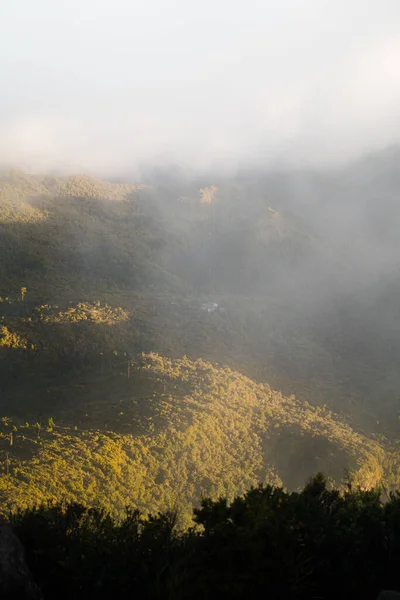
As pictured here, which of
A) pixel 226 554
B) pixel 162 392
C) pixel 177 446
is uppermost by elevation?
pixel 162 392

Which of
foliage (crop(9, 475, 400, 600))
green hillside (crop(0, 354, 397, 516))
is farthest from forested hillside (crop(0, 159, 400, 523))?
foliage (crop(9, 475, 400, 600))

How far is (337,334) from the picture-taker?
178 m

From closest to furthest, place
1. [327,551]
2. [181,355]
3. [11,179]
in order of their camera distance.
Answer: [327,551] → [181,355] → [11,179]

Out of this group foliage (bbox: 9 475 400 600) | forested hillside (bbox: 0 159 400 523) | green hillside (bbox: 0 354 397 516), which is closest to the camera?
foliage (bbox: 9 475 400 600)

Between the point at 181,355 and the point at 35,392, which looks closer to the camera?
the point at 35,392

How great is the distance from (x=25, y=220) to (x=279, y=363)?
339 ft

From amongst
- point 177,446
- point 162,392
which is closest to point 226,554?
point 177,446

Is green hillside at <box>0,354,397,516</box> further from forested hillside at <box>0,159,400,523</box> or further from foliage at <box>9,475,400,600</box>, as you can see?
foliage at <box>9,475,400,600</box>

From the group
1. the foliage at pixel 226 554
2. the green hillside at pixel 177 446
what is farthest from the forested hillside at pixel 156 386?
the foliage at pixel 226 554

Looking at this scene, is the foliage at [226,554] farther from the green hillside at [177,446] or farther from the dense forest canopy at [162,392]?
the green hillside at [177,446]

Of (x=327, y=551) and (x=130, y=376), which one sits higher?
(x=130, y=376)

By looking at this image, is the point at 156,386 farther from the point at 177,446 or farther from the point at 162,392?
the point at 177,446

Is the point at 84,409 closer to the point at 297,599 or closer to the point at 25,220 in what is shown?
the point at 297,599

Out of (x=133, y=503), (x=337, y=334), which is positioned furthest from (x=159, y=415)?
(x=337, y=334)
